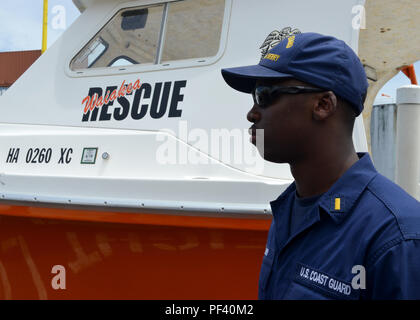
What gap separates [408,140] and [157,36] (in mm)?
1657

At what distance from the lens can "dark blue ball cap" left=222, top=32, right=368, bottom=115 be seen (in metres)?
1.08

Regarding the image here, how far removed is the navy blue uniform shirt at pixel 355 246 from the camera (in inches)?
33.9

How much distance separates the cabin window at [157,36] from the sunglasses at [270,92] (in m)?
1.63

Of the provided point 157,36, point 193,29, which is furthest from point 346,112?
point 157,36

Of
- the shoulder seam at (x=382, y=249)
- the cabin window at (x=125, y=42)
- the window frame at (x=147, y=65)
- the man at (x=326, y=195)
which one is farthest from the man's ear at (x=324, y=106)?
the cabin window at (x=125, y=42)

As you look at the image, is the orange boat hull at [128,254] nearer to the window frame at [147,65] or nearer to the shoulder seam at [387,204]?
the window frame at [147,65]

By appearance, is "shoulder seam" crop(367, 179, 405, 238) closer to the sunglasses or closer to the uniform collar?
the uniform collar

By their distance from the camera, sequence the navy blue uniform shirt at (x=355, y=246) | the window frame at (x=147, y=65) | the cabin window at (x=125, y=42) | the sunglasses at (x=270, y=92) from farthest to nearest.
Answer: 1. the cabin window at (x=125, y=42)
2. the window frame at (x=147, y=65)
3. the sunglasses at (x=270, y=92)
4. the navy blue uniform shirt at (x=355, y=246)

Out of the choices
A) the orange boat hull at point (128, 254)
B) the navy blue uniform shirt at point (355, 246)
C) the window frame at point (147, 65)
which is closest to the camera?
the navy blue uniform shirt at point (355, 246)

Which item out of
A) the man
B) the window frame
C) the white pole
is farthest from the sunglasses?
the window frame

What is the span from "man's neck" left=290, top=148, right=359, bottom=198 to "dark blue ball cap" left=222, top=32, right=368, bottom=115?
0.14 meters

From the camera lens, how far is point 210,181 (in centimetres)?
224

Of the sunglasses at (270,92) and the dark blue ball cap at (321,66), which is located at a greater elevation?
the dark blue ball cap at (321,66)

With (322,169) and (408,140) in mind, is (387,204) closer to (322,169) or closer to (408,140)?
(322,169)
